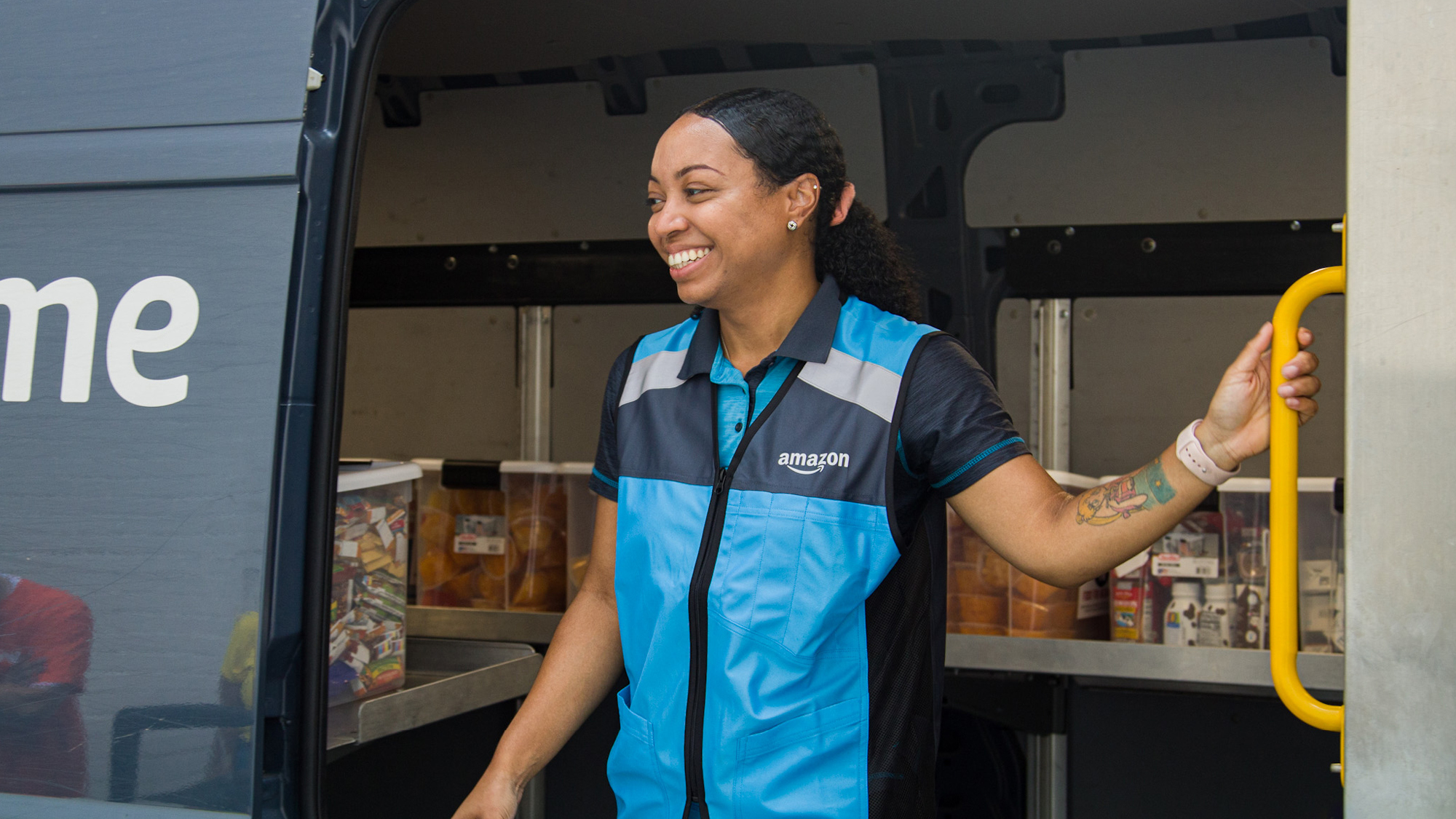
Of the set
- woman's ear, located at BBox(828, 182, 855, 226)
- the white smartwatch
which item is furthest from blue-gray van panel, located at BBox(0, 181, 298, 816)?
the white smartwatch

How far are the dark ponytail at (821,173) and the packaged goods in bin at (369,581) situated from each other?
0.85 meters

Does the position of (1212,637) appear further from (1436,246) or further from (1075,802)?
(1436,246)

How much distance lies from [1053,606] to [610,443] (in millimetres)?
1332

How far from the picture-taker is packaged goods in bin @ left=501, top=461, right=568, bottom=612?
3.00m

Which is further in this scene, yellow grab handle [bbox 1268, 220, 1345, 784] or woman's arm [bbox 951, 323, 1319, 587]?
woman's arm [bbox 951, 323, 1319, 587]

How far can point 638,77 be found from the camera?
331cm

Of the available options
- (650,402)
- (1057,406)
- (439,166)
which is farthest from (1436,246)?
(439,166)

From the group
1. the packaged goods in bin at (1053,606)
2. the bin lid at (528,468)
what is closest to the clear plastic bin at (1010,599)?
the packaged goods in bin at (1053,606)

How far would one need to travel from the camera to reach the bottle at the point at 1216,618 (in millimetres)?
2521

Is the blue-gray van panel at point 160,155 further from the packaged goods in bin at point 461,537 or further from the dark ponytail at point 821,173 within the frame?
the packaged goods in bin at point 461,537

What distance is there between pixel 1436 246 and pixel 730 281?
2.82 ft

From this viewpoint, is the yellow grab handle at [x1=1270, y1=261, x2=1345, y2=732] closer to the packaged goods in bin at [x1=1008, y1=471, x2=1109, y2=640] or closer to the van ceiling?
the packaged goods in bin at [x1=1008, y1=471, x2=1109, y2=640]

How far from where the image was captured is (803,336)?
5.12 ft

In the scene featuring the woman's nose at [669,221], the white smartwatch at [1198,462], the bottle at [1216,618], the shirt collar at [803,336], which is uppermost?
the woman's nose at [669,221]
